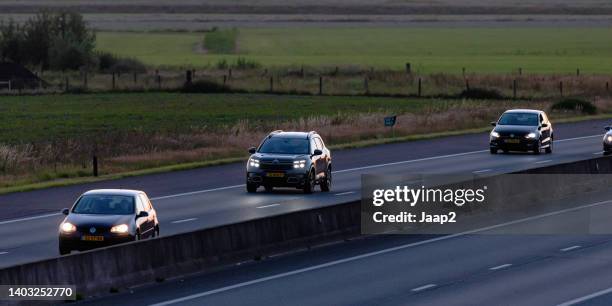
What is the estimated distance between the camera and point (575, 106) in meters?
77.4

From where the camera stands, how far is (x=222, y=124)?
64.9 metres

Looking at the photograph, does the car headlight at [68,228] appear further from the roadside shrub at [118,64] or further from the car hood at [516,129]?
the roadside shrub at [118,64]

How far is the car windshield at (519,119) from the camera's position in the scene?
173 feet

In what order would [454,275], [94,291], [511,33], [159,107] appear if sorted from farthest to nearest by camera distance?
[511,33], [159,107], [454,275], [94,291]

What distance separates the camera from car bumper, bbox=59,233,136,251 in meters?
25.7

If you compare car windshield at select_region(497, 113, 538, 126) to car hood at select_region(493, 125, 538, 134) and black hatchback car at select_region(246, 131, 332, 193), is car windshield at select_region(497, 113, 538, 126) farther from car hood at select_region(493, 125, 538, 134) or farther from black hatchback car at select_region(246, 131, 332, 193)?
black hatchback car at select_region(246, 131, 332, 193)

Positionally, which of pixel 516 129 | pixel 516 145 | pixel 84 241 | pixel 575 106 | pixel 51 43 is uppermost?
pixel 51 43

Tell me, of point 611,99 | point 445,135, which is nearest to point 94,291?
point 445,135

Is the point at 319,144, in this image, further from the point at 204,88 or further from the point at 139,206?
the point at 204,88

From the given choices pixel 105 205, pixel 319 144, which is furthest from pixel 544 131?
pixel 105 205

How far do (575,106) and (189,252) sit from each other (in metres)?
55.2

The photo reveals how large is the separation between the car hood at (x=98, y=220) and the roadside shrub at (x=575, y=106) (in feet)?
175

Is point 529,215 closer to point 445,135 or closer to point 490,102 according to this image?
point 445,135

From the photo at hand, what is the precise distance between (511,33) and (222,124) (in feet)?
370
